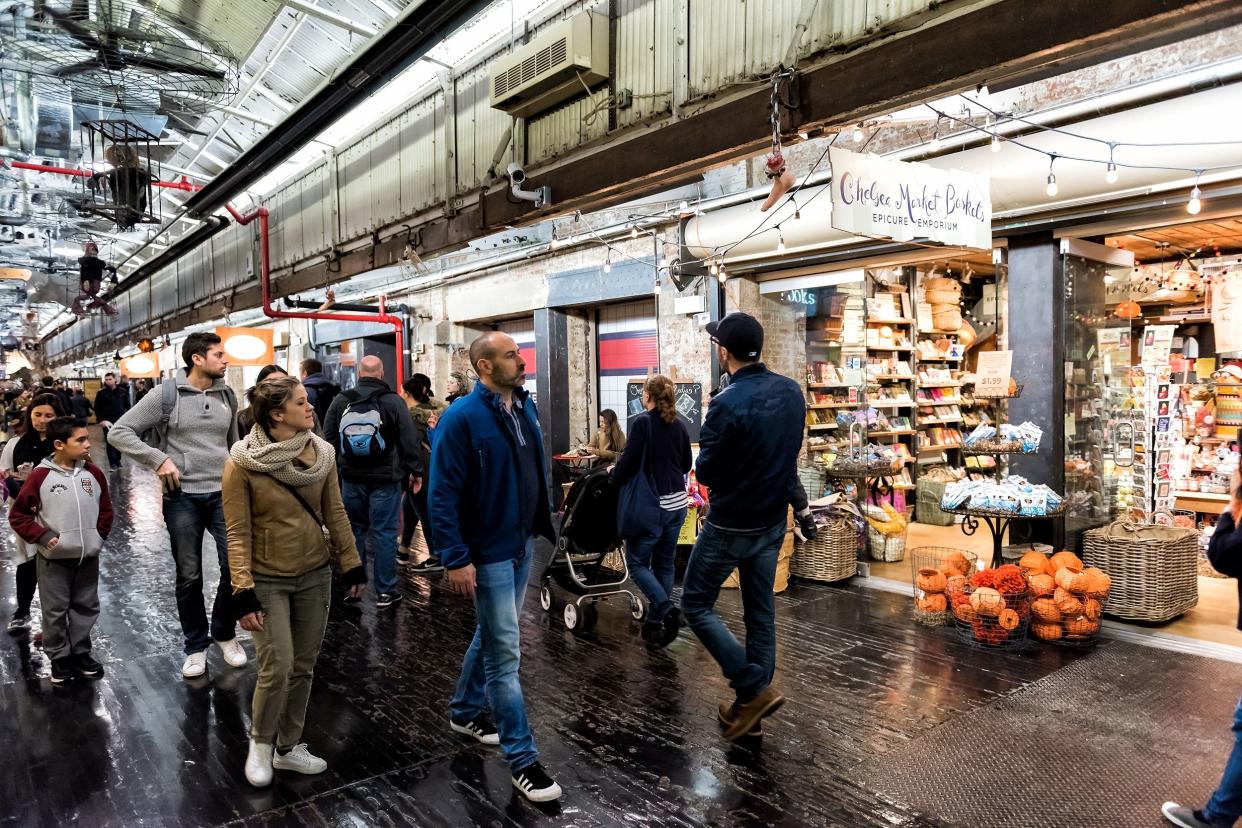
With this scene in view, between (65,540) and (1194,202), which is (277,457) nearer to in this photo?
(65,540)

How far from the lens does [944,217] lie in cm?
453

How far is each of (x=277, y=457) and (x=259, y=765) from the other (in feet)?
4.04

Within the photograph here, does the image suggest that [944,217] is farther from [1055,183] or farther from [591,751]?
[591,751]

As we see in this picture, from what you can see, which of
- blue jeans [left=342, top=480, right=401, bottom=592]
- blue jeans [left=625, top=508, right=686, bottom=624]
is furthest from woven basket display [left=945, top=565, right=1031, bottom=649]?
blue jeans [left=342, top=480, right=401, bottom=592]

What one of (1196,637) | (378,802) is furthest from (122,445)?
(1196,637)

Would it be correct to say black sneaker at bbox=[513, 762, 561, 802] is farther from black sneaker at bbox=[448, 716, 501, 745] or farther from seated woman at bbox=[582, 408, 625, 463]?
seated woman at bbox=[582, 408, 625, 463]

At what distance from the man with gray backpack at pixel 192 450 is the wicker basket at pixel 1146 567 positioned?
521 cm

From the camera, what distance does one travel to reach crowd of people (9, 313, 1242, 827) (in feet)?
9.80

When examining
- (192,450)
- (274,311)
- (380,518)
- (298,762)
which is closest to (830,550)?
(380,518)

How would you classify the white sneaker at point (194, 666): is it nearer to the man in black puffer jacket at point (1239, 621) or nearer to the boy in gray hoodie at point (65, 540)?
the boy in gray hoodie at point (65, 540)

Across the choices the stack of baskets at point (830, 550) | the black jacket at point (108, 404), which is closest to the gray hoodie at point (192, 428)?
the stack of baskets at point (830, 550)

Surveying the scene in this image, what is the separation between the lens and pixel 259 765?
3.11 m

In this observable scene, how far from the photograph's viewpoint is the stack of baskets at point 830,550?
6109 millimetres

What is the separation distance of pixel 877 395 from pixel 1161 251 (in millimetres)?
2907
